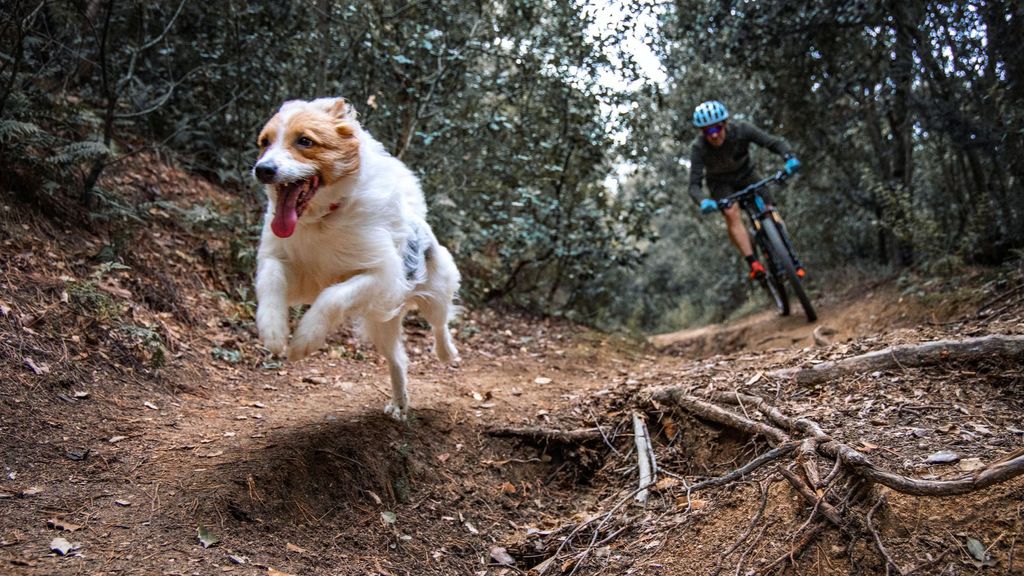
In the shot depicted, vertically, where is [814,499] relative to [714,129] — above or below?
below

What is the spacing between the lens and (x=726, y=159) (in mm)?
7910

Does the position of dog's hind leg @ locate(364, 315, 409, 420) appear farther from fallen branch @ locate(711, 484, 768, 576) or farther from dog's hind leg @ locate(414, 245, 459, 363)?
fallen branch @ locate(711, 484, 768, 576)

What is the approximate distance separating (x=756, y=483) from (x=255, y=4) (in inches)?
317

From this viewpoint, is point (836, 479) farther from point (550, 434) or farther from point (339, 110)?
point (339, 110)

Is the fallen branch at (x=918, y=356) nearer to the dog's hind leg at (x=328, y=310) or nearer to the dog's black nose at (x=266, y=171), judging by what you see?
the dog's hind leg at (x=328, y=310)

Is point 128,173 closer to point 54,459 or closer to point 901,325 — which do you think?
point 54,459

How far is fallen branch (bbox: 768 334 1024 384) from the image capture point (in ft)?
11.3

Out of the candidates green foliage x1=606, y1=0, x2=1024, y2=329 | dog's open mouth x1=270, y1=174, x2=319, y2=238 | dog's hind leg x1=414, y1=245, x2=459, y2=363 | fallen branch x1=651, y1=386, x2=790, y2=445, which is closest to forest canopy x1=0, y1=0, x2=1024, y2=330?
green foliage x1=606, y1=0, x2=1024, y2=329

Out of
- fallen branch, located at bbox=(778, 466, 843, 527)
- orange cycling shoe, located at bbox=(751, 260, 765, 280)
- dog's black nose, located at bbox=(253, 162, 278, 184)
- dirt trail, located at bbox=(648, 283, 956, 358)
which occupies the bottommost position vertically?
dirt trail, located at bbox=(648, 283, 956, 358)

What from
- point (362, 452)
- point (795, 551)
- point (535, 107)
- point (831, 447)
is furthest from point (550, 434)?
point (535, 107)

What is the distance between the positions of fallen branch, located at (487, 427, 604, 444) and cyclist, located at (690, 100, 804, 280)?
155 inches

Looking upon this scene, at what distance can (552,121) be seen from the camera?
9.91 meters

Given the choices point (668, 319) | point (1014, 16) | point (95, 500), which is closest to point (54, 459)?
point (95, 500)

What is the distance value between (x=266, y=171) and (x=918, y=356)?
3.73m
